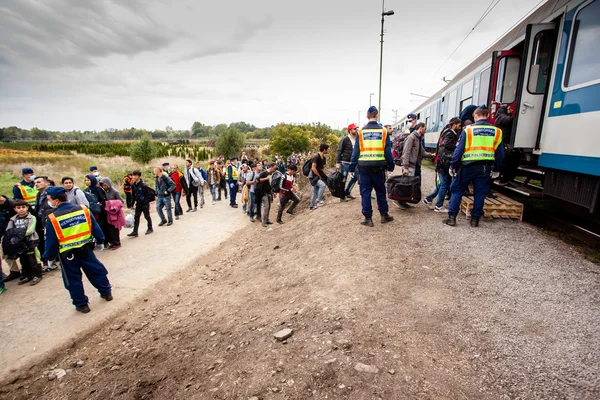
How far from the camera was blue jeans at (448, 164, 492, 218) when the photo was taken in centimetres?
498

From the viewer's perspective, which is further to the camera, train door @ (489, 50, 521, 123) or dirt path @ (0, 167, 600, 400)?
train door @ (489, 50, 521, 123)

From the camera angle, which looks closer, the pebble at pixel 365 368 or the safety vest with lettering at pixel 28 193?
the pebble at pixel 365 368

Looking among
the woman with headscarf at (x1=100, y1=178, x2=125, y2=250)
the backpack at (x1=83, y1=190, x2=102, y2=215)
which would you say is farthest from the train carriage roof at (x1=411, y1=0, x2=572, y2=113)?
the backpack at (x1=83, y1=190, x2=102, y2=215)

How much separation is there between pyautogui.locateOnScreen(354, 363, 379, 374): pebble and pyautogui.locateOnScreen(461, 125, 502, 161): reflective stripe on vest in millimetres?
4043

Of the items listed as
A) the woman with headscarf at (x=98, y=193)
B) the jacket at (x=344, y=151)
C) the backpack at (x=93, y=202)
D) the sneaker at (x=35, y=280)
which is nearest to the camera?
the sneaker at (x=35, y=280)

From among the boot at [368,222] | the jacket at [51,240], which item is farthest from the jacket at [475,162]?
the jacket at [51,240]

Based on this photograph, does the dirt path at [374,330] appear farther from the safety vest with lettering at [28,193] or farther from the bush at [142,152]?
the bush at [142,152]

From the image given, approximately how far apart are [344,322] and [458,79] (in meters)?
11.8

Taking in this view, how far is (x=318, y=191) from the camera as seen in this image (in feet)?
30.2

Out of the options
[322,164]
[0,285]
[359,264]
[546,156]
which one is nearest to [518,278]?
[359,264]

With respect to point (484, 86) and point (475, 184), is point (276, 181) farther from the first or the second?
point (484, 86)

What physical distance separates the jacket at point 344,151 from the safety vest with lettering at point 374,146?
223cm

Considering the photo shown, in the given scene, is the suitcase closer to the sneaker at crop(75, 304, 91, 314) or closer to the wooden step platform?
the wooden step platform

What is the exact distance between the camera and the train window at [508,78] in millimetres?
6574
